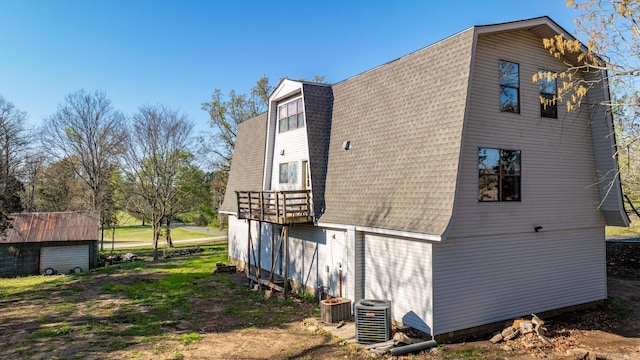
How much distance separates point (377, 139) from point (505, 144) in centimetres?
406

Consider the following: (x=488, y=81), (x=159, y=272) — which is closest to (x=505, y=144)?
(x=488, y=81)

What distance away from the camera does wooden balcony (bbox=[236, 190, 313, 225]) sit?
14435mm

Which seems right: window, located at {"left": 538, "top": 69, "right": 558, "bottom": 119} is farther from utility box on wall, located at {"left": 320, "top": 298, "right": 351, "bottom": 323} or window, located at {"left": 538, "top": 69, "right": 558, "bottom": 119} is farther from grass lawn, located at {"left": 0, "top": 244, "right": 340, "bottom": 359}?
grass lawn, located at {"left": 0, "top": 244, "right": 340, "bottom": 359}

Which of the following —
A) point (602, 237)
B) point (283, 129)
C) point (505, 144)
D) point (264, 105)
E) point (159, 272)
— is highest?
point (264, 105)

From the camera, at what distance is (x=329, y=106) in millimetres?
16375

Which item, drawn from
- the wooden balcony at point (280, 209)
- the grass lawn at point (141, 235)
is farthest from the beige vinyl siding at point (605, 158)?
the grass lawn at point (141, 235)

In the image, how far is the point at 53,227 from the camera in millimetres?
27281

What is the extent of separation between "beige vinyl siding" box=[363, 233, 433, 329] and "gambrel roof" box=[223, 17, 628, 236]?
2.41ft

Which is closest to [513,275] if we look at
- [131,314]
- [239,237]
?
[131,314]

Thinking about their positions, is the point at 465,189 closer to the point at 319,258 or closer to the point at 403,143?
the point at 403,143

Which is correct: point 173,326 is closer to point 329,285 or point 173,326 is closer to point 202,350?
point 202,350

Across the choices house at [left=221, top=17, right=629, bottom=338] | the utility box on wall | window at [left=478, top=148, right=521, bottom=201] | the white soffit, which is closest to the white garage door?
house at [left=221, top=17, right=629, bottom=338]

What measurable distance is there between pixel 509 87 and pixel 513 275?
5812mm

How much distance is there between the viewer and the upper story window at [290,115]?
16609 millimetres
